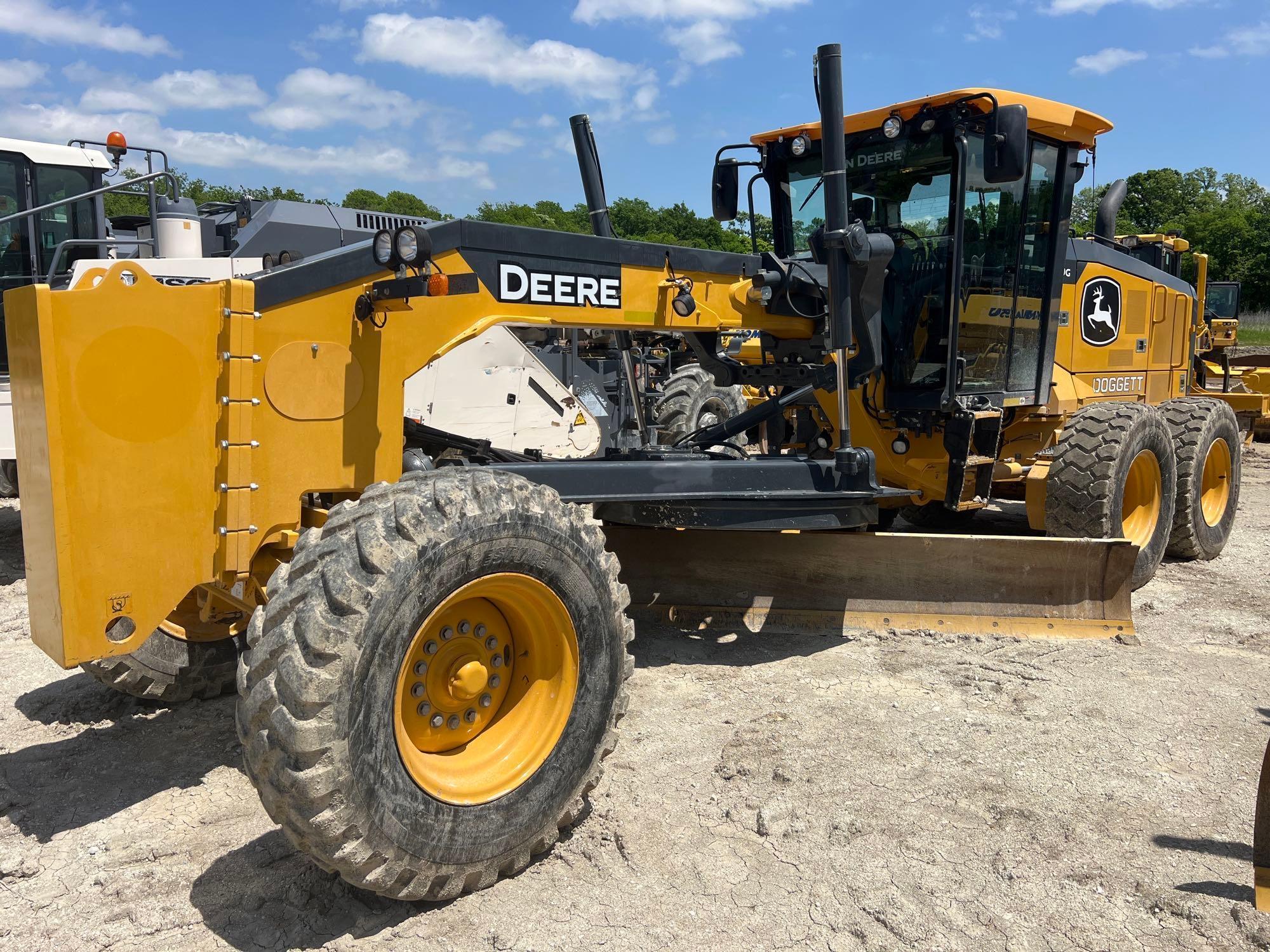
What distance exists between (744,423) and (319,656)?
3.82 metres

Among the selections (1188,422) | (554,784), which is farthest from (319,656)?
(1188,422)

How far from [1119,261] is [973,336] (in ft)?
8.11

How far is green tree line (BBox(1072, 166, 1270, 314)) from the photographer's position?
121 feet

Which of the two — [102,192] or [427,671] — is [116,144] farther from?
[427,671]

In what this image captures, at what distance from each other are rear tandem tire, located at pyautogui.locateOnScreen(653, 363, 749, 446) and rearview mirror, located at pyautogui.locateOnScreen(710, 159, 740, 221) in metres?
4.56

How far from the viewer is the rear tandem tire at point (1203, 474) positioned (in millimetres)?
7008

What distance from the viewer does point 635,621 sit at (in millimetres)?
5562

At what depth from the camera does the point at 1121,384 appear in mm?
7668

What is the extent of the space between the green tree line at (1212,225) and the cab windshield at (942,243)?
28.1 metres

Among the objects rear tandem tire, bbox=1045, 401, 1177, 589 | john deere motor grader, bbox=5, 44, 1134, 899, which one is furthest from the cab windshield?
john deere motor grader, bbox=5, 44, 1134, 899

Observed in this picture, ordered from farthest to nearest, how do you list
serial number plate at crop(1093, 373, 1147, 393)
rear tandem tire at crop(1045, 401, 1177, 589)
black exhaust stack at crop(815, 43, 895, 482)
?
serial number plate at crop(1093, 373, 1147, 393) → rear tandem tire at crop(1045, 401, 1177, 589) → black exhaust stack at crop(815, 43, 895, 482)

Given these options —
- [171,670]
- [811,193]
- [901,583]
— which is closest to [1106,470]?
[901,583]

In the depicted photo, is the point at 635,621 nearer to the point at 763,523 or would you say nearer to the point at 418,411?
the point at 763,523

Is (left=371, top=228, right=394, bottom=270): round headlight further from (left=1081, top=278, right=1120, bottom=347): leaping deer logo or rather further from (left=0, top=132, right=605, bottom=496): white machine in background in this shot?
(left=1081, top=278, right=1120, bottom=347): leaping deer logo
